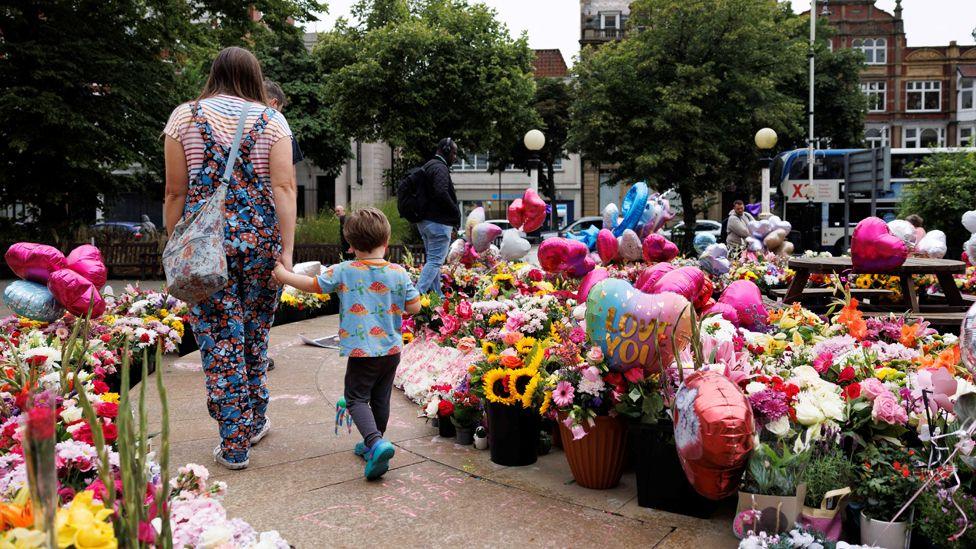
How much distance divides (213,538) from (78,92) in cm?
1512

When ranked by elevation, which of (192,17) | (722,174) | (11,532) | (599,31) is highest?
(599,31)

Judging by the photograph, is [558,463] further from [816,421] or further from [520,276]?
[520,276]

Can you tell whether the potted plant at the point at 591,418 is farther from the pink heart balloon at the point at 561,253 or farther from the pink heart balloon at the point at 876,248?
the pink heart balloon at the point at 876,248

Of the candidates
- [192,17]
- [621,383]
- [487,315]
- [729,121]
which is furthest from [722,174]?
[621,383]

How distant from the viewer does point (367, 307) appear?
3.83 metres

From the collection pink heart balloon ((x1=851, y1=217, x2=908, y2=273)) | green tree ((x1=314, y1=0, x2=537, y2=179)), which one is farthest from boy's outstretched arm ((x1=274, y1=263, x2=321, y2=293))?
green tree ((x1=314, y1=0, x2=537, y2=179))

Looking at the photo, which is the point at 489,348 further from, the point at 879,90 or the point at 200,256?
the point at 879,90

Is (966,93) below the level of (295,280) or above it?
above

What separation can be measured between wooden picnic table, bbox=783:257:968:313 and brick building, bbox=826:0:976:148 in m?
50.4

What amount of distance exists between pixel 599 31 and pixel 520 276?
1762 inches

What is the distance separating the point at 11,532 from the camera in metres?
1.38

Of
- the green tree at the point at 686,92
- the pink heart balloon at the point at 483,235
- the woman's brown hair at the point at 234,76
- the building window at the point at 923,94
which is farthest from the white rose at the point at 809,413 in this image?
the building window at the point at 923,94

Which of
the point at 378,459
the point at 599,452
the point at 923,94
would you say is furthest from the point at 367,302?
the point at 923,94

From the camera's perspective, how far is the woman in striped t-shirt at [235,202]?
3645mm
